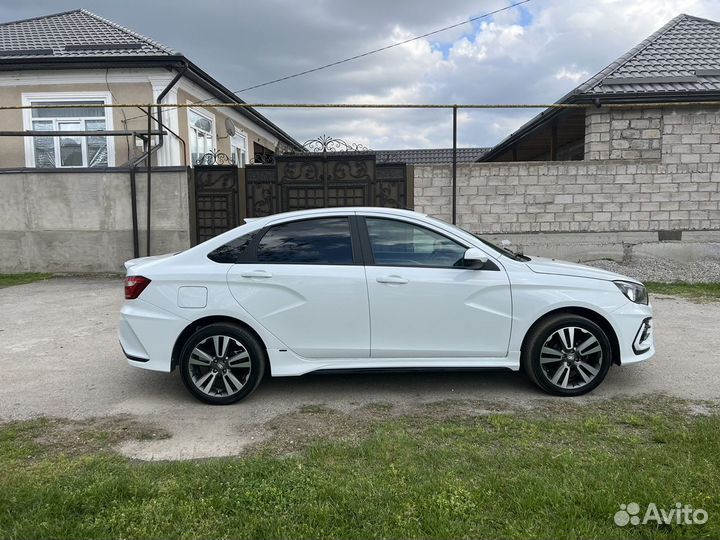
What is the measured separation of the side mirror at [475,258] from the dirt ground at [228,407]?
3.66ft

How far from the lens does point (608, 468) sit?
307cm

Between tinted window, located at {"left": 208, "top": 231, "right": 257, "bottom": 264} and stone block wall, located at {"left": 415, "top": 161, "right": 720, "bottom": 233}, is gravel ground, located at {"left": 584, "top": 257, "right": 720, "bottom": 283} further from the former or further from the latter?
tinted window, located at {"left": 208, "top": 231, "right": 257, "bottom": 264}

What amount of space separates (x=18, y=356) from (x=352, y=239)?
410 cm

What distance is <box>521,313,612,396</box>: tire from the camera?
4.36 m

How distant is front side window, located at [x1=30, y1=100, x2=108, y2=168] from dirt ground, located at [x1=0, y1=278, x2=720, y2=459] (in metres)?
8.21

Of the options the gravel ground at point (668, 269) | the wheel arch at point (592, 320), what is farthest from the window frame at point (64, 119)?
the wheel arch at point (592, 320)

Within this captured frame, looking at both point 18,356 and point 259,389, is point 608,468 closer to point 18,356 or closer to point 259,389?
point 259,389

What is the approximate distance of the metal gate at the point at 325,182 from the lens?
35.3 ft

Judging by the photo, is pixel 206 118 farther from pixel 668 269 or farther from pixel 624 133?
pixel 668 269

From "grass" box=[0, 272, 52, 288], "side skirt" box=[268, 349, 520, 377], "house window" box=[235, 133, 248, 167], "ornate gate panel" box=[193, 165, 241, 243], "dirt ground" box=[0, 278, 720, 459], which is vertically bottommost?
"dirt ground" box=[0, 278, 720, 459]

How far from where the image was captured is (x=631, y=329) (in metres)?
4.42

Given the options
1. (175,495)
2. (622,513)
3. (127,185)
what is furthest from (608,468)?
(127,185)

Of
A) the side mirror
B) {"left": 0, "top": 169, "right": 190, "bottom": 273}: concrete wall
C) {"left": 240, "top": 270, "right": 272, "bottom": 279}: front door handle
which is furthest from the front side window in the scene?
the side mirror

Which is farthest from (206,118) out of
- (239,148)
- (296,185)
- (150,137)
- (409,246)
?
(409,246)
